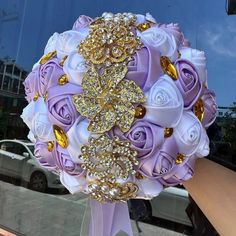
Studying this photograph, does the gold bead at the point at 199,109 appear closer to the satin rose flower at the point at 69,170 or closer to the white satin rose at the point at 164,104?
the white satin rose at the point at 164,104

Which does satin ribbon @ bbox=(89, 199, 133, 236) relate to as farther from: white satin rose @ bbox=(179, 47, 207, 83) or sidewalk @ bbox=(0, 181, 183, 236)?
sidewalk @ bbox=(0, 181, 183, 236)

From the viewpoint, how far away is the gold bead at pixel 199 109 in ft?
1.38

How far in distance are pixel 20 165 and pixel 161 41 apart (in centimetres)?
101

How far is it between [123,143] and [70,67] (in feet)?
0.33

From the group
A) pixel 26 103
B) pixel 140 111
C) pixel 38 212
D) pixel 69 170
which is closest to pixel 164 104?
pixel 140 111

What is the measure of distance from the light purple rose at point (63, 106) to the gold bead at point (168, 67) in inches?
3.7

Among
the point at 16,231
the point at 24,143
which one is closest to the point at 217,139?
the point at 24,143

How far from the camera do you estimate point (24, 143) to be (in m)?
1.13

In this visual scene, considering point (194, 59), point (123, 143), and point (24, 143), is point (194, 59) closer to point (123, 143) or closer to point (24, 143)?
point (123, 143)

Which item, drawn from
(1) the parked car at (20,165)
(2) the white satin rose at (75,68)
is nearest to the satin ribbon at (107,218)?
(2) the white satin rose at (75,68)

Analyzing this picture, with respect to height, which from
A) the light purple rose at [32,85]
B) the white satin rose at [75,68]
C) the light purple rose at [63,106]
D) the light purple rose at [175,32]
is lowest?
the light purple rose at [63,106]

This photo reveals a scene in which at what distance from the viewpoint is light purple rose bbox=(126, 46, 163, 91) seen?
1.31 ft

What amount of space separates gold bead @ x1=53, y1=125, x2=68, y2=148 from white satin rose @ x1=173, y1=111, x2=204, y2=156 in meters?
0.12

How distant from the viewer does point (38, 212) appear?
4.02ft
